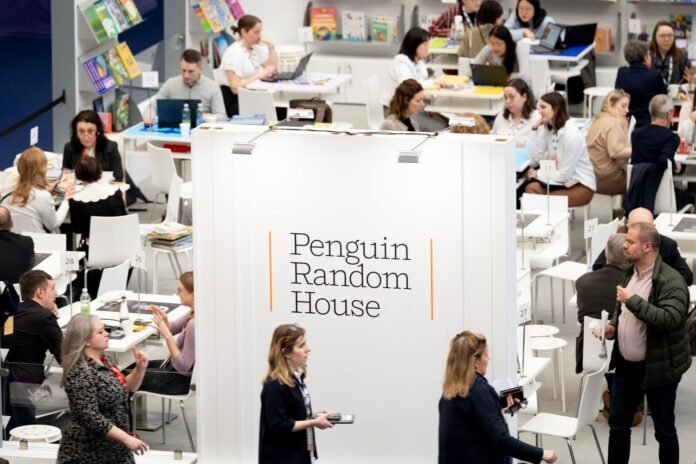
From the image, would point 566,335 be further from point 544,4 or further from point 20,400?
point 544,4

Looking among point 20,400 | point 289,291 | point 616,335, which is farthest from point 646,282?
point 20,400

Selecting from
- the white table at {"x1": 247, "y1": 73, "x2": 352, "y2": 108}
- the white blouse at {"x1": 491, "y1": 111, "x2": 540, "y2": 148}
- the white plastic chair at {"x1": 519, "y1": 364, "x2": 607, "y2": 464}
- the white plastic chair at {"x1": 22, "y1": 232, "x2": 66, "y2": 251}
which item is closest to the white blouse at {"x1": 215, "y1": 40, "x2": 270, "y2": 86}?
the white table at {"x1": 247, "y1": 73, "x2": 352, "y2": 108}

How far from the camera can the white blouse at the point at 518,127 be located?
12.0m

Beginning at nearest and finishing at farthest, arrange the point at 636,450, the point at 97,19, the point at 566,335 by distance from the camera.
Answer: the point at 636,450 → the point at 566,335 → the point at 97,19

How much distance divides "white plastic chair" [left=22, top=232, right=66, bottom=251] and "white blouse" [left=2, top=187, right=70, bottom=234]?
39cm

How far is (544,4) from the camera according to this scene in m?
17.3

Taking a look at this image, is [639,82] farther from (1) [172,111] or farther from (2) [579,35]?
(1) [172,111]

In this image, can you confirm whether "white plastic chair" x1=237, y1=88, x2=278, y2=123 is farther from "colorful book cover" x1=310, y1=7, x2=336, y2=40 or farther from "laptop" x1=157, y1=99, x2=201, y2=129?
"colorful book cover" x1=310, y1=7, x2=336, y2=40

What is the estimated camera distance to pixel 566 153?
37.9 feet

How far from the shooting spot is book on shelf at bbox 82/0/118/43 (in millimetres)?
13867

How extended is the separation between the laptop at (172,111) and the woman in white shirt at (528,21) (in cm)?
421

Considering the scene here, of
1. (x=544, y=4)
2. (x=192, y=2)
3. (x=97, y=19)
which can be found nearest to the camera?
(x=97, y=19)

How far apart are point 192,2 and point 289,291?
9327 millimetres

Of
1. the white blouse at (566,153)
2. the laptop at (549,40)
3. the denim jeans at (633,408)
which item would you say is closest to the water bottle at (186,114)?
the white blouse at (566,153)
